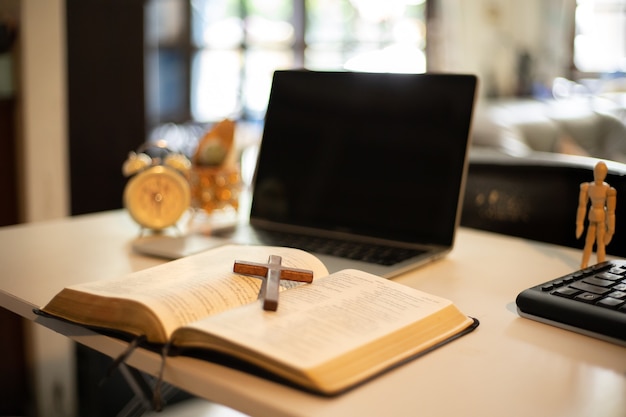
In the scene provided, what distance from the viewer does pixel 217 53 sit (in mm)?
4484

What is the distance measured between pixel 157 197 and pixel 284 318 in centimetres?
61

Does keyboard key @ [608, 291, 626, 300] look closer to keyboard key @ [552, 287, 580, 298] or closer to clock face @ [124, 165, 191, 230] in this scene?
keyboard key @ [552, 287, 580, 298]

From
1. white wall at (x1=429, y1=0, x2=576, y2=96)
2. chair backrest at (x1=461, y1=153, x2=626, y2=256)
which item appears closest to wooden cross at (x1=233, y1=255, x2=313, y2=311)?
chair backrest at (x1=461, y1=153, x2=626, y2=256)

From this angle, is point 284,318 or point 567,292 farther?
point 567,292

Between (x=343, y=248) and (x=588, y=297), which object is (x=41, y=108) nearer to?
(x=343, y=248)

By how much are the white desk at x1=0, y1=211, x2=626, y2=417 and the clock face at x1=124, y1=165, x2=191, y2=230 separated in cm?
14

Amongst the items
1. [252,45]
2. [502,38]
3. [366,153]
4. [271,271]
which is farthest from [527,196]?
[502,38]

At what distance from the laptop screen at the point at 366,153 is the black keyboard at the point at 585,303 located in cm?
30

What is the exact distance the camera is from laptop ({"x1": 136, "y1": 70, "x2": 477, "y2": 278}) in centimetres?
115

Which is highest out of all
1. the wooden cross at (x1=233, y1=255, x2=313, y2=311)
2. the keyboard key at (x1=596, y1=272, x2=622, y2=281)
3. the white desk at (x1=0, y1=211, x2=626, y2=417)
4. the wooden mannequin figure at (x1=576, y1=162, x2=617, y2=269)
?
the wooden mannequin figure at (x1=576, y1=162, x2=617, y2=269)

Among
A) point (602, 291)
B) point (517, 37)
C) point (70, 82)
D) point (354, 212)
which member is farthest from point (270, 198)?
point (517, 37)

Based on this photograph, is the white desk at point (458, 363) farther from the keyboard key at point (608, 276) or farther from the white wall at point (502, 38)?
the white wall at point (502, 38)

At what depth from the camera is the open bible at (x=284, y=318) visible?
65cm

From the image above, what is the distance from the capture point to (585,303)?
0.80m
